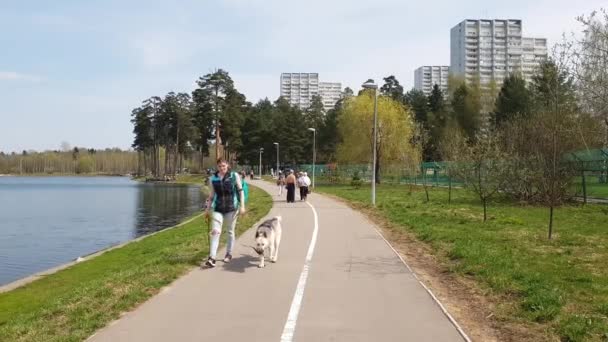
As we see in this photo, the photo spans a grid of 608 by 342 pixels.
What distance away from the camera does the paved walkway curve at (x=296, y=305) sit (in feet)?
21.3

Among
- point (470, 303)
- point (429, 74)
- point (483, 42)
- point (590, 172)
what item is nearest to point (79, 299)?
point (470, 303)

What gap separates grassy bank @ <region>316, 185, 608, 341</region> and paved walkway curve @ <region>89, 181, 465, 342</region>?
1200mm

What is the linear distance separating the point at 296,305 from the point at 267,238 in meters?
Answer: 3.10

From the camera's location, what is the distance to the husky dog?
1066 centimetres

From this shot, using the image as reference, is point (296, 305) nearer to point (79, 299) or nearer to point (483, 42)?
point (79, 299)

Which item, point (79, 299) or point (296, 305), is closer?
point (296, 305)

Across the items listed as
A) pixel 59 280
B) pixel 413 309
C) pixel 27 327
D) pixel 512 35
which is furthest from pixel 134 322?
pixel 512 35

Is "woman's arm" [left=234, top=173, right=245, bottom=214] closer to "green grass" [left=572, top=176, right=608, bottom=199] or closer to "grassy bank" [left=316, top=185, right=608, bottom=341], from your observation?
"grassy bank" [left=316, top=185, right=608, bottom=341]

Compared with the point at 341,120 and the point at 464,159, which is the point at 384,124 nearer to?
the point at 341,120

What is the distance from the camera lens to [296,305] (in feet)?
25.6

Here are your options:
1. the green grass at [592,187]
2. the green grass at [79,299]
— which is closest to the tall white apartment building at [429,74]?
the green grass at [592,187]

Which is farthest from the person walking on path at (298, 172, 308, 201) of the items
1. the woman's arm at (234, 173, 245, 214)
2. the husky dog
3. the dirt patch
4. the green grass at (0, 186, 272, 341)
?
the woman's arm at (234, 173, 245, 214)

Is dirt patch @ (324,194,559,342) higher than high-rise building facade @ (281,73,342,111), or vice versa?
high-rise building facade @ (281,73,342,111)

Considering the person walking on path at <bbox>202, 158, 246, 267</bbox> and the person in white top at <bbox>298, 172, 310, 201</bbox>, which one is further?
the person in white top at <bbox>298, 172, 310, 201</bbox>
